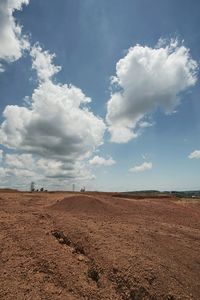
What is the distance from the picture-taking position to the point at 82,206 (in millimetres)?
16859

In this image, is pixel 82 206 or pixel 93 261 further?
pixel 82 206

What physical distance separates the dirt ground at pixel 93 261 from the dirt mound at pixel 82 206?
135 inches

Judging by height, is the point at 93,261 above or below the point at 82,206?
below

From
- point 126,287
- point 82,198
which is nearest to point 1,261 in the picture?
point 126,287

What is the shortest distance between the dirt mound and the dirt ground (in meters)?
3.43

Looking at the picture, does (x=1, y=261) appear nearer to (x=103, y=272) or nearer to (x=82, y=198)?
(x=103, y=272)

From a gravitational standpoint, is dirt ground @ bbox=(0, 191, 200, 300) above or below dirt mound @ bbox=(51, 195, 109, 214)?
below

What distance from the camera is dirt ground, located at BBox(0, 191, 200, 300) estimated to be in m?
7.37

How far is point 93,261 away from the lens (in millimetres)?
8680

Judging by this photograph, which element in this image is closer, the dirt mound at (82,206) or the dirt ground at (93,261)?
the dirt ground at (93,261)

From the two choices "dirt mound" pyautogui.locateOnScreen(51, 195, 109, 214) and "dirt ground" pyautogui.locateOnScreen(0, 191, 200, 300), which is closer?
"dirt ground" pyautogui.locateOnScreen(0, 191, 200, 300)

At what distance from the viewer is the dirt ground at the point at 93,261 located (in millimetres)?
7367

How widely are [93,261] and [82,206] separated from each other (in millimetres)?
8221

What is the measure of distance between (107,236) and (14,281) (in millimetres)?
4133
